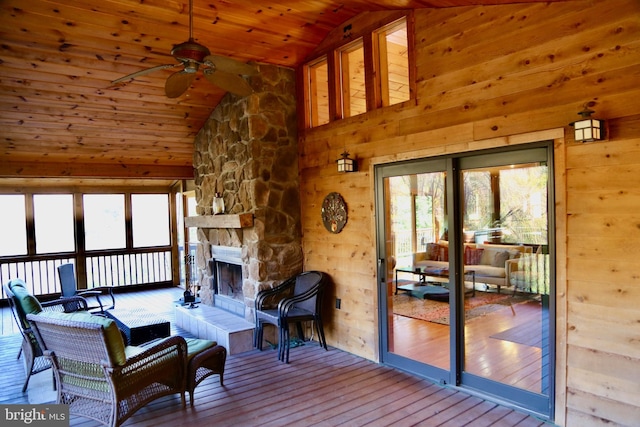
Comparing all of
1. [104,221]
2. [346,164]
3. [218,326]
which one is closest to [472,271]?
[346,164]

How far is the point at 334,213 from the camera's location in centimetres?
511

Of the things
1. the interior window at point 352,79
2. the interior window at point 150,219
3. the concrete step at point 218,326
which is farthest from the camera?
the interior window at point 150,219

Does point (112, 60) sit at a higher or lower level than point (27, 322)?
higher

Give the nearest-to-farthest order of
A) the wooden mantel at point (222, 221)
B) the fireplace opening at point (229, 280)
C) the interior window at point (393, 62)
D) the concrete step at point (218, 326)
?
the interior window at point (393, 62), the concrete step at point (218, 326), the wooden mantel at point (222, 221), the fireplace opening at point (229, 280)

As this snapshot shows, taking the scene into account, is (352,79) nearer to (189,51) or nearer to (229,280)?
(189,51)

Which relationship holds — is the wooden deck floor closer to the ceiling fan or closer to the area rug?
the area rug

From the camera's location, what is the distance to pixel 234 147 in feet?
19.0

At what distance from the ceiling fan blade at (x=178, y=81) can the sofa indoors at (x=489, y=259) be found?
105 inches

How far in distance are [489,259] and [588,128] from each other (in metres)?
1.37

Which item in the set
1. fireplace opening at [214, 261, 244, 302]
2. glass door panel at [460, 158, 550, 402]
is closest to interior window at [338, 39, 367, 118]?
glass door panel at [460, 158, 550, 402]

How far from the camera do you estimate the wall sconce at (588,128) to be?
112 inches

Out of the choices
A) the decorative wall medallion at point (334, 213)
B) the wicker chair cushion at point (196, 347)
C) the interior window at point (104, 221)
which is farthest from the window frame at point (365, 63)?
the interior window at point (104, 221)

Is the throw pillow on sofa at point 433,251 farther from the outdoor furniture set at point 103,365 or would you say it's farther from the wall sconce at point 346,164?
the outdoor furniture set at point 103,365

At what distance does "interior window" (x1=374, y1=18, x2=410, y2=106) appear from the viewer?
4285 mm
